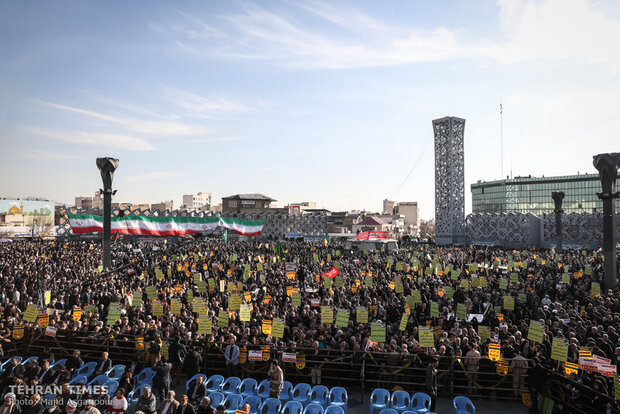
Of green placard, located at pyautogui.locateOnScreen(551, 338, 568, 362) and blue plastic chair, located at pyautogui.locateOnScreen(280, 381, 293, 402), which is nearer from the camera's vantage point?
green placard, located at pyautogui.locateOnScreen(551, 338, 568, 362)

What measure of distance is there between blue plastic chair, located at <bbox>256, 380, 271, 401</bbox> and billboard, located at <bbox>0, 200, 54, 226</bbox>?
282ft

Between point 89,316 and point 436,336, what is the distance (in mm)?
12061

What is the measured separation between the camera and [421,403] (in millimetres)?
9492

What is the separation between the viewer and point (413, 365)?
11.1 metres

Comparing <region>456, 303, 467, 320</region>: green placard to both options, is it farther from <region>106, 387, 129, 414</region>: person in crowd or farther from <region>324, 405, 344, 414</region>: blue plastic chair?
<region>106, 387, 129, 414</region>: person in crowd

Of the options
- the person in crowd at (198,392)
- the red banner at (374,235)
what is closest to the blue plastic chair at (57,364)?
the person in crowd at (198,392)

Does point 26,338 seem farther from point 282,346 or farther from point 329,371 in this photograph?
point 329,371

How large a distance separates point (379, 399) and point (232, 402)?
344 cm

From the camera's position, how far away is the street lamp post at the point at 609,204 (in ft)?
63.5

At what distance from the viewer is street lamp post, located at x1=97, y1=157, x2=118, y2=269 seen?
18.2m

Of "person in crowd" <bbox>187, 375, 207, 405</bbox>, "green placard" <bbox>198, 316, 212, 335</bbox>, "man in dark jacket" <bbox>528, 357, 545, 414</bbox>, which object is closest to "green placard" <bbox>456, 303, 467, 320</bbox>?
"man in dark jacket" <bbox>528, 357, 545, 414</bbox>

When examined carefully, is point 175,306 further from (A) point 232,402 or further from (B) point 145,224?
(B) point 145,224

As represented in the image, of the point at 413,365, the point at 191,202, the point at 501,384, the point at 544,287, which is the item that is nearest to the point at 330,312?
the point at 413,365

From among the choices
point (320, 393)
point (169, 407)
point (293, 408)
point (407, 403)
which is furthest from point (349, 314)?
point (169, 407)
